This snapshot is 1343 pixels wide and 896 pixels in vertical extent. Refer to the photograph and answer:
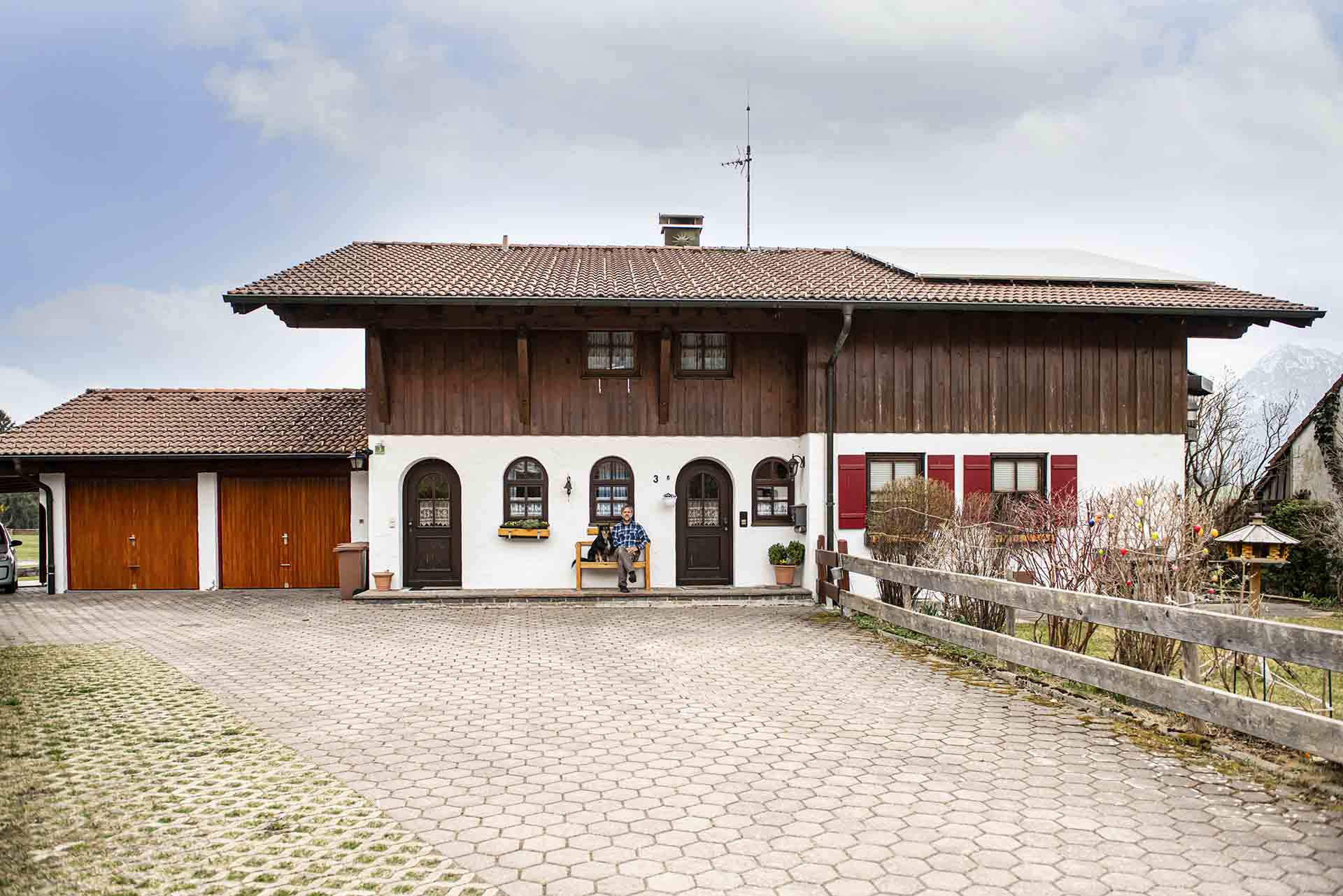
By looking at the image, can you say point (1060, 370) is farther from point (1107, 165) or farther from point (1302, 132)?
point (1302, 132)

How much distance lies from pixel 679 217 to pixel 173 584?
12.8m

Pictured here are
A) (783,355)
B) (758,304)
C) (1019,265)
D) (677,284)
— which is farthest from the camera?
(1019,265)

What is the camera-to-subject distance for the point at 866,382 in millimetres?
Result: 15344

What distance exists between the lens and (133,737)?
653cm

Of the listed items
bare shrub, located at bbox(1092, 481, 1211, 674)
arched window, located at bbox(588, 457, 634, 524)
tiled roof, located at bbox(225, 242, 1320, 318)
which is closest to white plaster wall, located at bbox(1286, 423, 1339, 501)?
tiled roof, located at bbox(225, 242, 1320, 318)

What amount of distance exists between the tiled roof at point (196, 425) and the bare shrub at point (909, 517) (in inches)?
356

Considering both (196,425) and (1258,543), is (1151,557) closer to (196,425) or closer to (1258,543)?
(1258,543)

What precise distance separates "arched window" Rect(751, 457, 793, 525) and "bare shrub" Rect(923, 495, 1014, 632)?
14.7 ft

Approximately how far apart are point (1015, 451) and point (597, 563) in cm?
717

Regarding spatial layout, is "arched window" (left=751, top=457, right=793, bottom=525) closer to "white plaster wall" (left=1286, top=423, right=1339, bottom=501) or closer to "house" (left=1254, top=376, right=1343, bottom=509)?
"house" (left=1254, top=376, right=1343, bottom=509)

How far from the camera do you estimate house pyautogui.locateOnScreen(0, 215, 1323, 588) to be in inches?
597

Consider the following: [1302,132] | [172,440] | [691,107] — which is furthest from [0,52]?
[1302,132]

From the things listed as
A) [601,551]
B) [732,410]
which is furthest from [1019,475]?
[601,551]

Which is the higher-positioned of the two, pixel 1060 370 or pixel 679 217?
pixel 679 217
